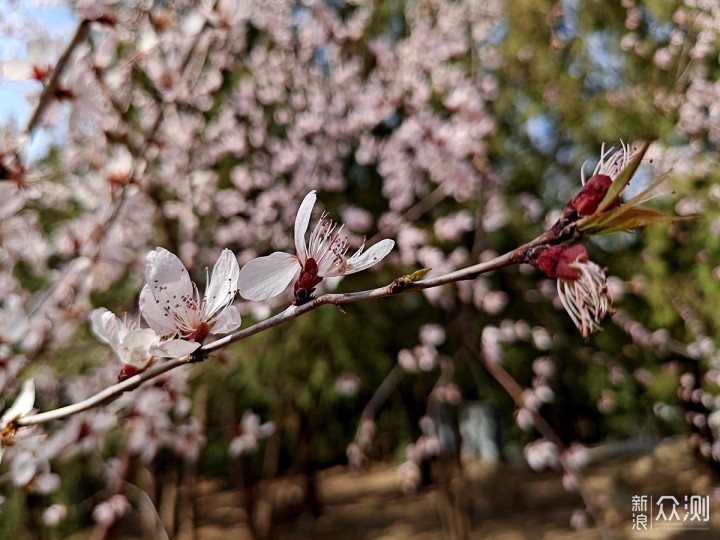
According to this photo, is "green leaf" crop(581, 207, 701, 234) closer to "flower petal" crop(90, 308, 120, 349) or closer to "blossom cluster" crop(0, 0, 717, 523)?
"flower petal" crop(90, 308, 120, 349)

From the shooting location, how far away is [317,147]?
4.33 m

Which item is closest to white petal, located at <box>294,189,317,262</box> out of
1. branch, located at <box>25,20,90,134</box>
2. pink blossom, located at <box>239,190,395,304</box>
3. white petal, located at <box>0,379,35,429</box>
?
pink blossom, located at <box>239,190,395,304</box>

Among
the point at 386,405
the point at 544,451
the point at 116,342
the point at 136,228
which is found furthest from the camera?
the point at 386,405

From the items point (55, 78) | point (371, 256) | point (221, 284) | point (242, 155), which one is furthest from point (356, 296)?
point (242, 155)

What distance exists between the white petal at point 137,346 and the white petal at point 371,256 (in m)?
0.22

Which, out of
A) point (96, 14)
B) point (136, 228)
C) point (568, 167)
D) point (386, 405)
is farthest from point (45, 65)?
point (386, 405)

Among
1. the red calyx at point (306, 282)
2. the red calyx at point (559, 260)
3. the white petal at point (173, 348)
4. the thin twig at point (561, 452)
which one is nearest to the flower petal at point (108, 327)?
the white petal at point (173, 348)

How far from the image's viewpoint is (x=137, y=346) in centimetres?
66

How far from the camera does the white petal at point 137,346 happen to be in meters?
0.65

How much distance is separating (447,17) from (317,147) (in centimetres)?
128

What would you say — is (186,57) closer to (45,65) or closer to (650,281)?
(45,65)

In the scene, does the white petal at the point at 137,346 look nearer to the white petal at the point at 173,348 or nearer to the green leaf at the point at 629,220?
the white petal at the point at 173,348

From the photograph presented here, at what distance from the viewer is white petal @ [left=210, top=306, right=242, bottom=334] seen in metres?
0.62

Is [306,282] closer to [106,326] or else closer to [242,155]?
[106,326]
